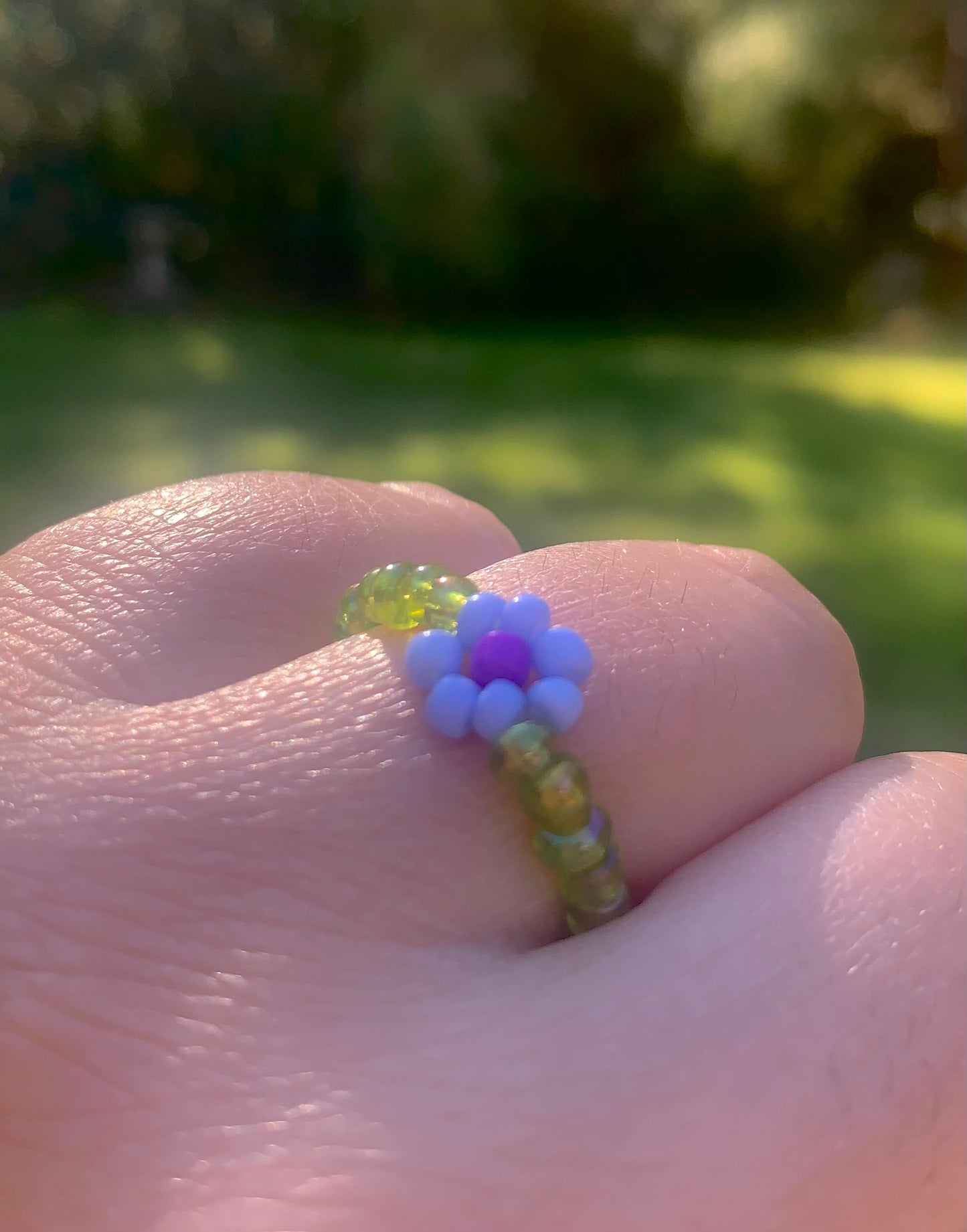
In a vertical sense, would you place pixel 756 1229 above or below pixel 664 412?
below

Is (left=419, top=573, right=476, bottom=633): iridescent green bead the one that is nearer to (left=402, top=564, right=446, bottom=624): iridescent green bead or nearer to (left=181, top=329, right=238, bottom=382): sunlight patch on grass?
(left=402, top=564, right=446, bottom=624): iridescent green bead

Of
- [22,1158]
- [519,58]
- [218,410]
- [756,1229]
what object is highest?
[519,58]

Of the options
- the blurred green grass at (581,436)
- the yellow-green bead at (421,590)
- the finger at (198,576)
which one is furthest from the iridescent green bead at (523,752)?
the blurred green grass at (581,436)

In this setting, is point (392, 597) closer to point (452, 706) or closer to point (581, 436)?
point (452, 706)

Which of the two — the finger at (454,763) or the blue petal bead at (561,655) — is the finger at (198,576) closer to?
the finger at (454,763)

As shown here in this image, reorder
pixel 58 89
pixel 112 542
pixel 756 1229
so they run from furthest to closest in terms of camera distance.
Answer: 1. pixel 58 89
2. pixel 112 542
3. pixel 756 1229

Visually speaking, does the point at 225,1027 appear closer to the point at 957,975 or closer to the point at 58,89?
the point at 957,975

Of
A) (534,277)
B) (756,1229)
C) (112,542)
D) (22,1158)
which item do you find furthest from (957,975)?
(534,277)

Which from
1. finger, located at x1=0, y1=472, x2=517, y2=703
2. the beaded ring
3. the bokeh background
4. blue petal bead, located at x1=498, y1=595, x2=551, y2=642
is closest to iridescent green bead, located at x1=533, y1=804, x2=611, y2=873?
the beaded ring

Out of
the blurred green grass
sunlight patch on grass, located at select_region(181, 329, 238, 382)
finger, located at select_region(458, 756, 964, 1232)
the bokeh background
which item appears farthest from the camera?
sunlight patch on grass, located at select_region(181, 329, 238, 382)
